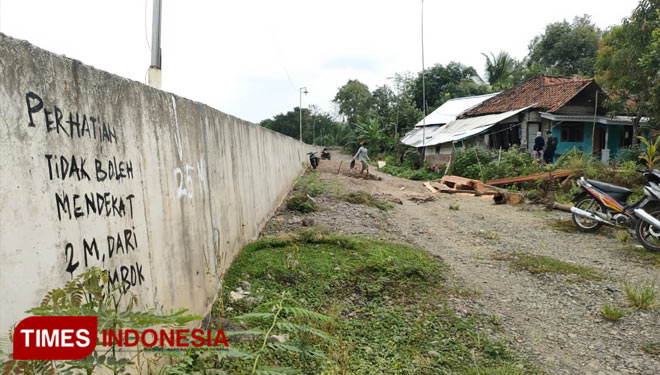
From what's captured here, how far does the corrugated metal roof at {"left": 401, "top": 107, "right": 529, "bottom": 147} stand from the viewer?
57.5ft

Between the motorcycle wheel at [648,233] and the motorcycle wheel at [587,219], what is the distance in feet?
3.38

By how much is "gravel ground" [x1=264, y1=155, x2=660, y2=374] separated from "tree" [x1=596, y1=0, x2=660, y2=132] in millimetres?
6622

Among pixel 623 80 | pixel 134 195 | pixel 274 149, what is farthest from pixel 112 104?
pixel 623 80

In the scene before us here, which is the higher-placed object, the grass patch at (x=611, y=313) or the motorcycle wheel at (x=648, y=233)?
the motorcycle wheel at (x=648, y=233)

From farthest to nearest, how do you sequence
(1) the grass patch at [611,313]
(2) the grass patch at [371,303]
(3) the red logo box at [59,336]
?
(1) the grass patch at [611,313]
(2) the grass patch at [371,303]
(3) the red logo box at [59,336]

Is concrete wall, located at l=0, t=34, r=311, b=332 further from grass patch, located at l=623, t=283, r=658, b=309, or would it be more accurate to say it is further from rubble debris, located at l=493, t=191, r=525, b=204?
rubble debris, located at l=493, t=191, r=525, b=204

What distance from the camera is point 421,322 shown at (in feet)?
10.7

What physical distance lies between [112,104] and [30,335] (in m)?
1.22

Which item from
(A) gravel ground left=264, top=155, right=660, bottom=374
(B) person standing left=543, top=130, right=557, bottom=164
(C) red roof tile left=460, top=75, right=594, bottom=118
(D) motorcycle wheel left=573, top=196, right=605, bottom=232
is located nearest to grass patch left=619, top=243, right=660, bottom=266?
(A) gravel ground left=264, top=155, right=660, bottom=374

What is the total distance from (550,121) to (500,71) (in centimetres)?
1331

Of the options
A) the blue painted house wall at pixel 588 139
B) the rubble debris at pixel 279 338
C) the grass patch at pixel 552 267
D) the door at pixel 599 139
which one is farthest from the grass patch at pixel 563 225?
the door at pixel 599 139

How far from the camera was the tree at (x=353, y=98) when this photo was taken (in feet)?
166

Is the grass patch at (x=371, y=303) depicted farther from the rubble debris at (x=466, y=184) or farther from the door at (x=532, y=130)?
the door at (x=532, y=130)

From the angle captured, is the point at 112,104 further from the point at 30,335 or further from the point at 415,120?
the point at 415,120
